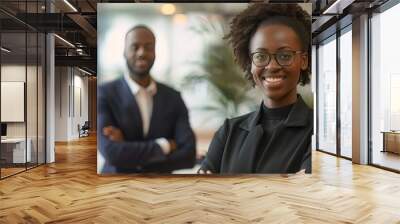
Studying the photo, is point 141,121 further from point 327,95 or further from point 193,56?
point 327,95

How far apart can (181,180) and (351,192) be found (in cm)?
266

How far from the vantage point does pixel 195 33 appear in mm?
6633

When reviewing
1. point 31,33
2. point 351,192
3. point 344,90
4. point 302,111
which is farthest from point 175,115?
point 344,90

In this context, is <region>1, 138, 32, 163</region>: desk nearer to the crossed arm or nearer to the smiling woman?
the crossed arm

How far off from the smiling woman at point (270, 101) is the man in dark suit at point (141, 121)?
0.58m

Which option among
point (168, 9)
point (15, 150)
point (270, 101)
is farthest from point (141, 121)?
point (15, 150)

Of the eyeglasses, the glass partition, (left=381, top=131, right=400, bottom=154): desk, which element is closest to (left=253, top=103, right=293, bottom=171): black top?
the eyeglasses

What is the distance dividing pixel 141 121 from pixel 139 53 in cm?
113

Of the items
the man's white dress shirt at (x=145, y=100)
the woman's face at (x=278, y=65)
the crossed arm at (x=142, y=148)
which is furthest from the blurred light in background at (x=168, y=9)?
the crossed arm at (x=142, y=148)

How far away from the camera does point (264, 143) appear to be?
6371 mm

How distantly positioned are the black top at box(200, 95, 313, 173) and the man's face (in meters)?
1.61

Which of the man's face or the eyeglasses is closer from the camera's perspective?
the eyeglasses

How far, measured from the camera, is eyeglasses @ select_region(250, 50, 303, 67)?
6.34m

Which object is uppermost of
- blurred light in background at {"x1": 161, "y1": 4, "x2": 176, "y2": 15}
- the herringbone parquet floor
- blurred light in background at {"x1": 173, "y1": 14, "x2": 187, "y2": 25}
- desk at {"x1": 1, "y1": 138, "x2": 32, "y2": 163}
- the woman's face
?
blurred light in background at {"x1": 161, "y1": 4, "x2": 176, "y2": 15}
